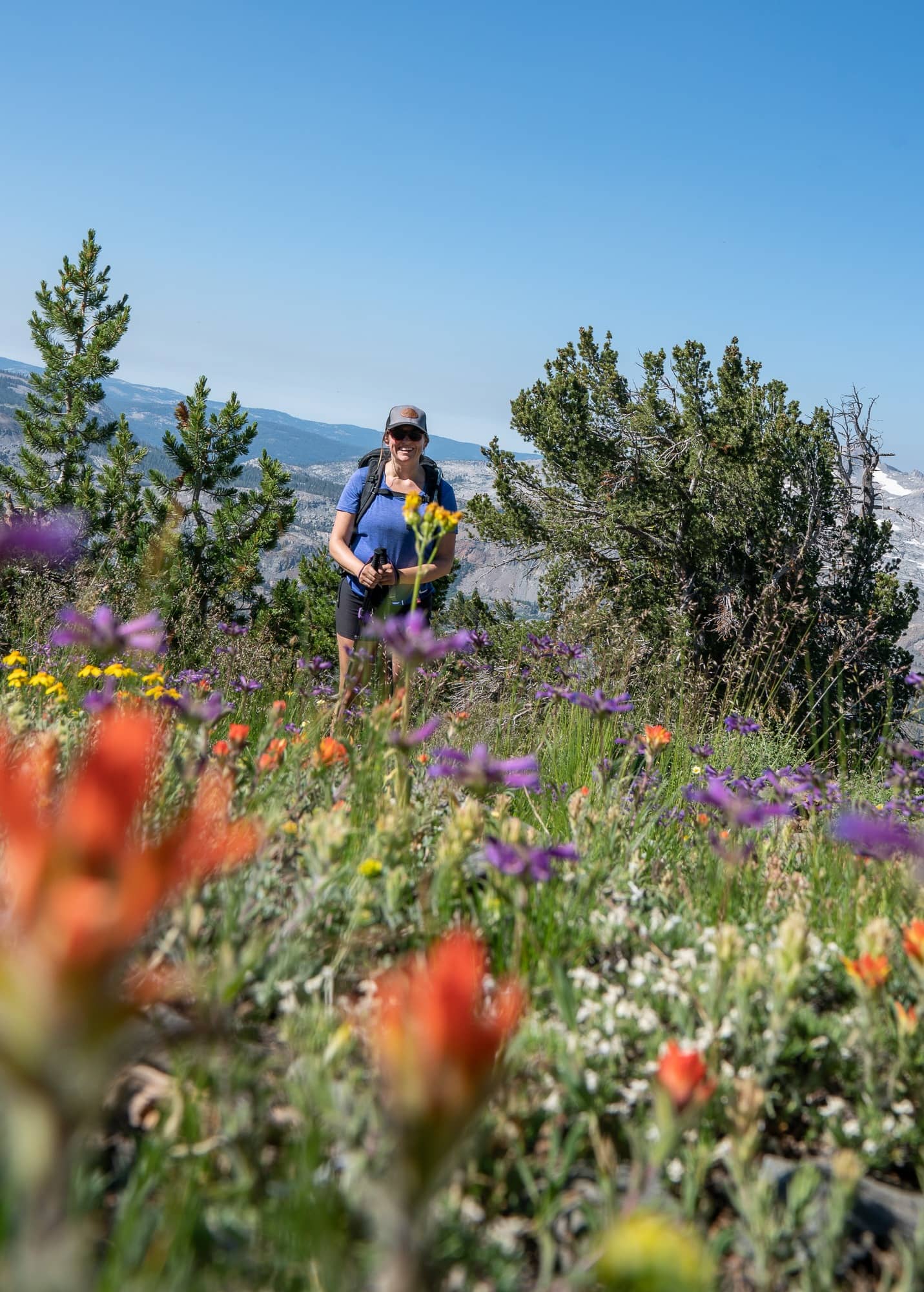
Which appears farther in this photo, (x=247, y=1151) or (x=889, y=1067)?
(x=889, y=1067)

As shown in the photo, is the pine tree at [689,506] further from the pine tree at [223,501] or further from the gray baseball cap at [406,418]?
the gray baseball cap at [406,418]

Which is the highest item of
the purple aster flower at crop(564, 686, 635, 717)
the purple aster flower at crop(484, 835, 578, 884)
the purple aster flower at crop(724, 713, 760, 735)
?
the purple aster flower at crop(564, 686, 635, 717)

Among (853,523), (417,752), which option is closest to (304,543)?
(853,523)

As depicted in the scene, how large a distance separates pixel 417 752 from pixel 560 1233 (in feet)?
6.41

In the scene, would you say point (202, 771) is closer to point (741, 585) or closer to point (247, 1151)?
point (247, 1151)

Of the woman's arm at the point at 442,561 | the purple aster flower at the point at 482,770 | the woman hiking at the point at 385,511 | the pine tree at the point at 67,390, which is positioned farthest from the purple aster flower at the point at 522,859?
the pine tree at the point at 67,390

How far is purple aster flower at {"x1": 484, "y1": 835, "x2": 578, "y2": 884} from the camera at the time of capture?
154cm

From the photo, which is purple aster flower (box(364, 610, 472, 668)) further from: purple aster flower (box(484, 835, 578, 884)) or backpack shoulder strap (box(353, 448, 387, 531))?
backpack shoulder strap (box(353, 448, 387, 531))

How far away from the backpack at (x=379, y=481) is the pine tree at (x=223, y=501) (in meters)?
11.0

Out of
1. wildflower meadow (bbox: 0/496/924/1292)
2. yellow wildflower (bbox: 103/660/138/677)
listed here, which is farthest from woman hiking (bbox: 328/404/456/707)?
wildflower meadow (bbox: 0/496/924/1292)

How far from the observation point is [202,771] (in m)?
2.15

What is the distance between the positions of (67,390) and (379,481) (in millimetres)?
21002

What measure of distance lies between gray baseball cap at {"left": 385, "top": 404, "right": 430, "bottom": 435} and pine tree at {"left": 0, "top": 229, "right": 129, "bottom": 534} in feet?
57.7

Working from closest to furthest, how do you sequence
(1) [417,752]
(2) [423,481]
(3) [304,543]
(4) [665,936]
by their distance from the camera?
(4) [665,936] < (1) [417,752] < (2) [423,481] < (3) [304,543]
